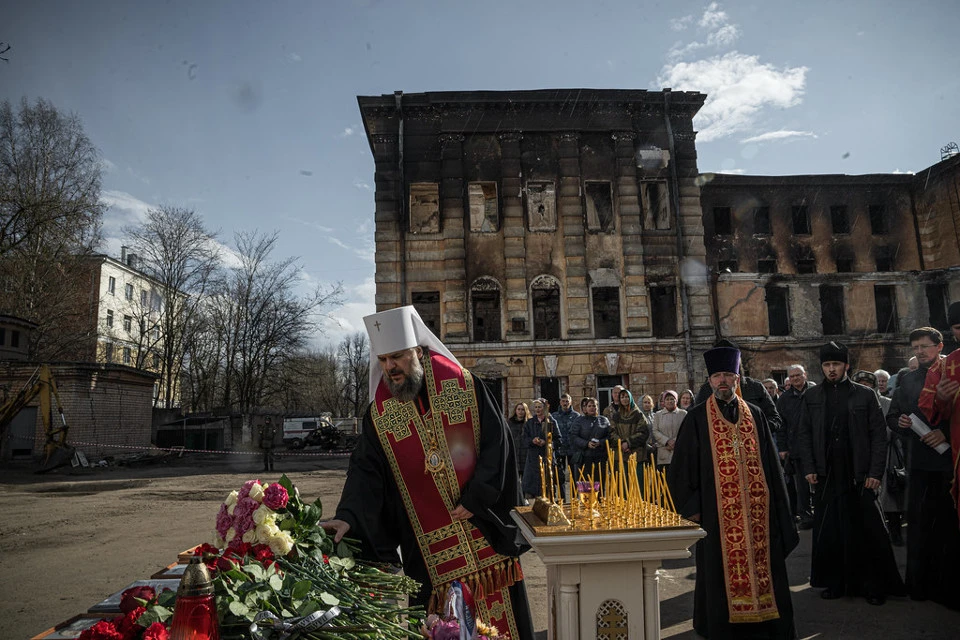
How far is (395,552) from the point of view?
3.76 meters

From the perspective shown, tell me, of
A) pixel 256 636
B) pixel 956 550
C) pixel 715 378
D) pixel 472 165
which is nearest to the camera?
pixel 256 636

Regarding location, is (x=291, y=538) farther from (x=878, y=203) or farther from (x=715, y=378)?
(x=878, y=203)

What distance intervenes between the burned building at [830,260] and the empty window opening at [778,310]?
42 mm

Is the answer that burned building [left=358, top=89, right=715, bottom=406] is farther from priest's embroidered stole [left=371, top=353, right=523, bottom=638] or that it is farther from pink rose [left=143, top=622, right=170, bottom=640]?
pink rose [left=143, top=622, right=170, bottom=640]

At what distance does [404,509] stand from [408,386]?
31.7 inches

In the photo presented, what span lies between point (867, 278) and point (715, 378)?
2552 centimetres

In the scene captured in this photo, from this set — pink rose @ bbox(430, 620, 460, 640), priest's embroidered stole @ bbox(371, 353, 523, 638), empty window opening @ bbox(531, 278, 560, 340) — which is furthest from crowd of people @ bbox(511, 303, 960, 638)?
empty window opening @ bbox(531, 278, 560, 340)

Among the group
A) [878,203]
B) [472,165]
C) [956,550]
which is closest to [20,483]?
[472,165]

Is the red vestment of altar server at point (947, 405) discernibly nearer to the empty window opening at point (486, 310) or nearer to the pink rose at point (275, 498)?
the pink rose at point (275, 498)

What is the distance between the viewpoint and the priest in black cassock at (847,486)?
18.3 ft

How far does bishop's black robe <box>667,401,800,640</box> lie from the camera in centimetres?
453

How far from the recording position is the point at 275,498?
106 inches

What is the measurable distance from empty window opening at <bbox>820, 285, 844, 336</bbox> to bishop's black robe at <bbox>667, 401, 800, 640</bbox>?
954 inches

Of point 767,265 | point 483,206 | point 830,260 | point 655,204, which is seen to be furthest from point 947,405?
A: point 830,260
